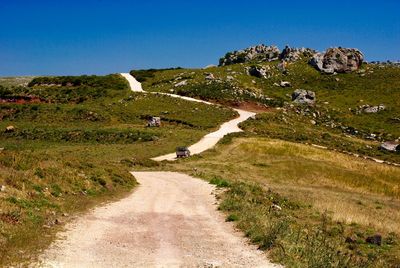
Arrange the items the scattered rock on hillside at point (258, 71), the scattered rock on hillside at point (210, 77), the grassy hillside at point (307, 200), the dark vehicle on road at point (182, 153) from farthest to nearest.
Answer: the scattered rock on hillside at point (258, 71) → the scattered rock on hillside at point (210, 77) → the dark vehicle on road at point (182, 153) → the grassy hillside at point (307, 200)

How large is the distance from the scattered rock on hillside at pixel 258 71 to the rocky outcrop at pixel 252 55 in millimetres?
26101

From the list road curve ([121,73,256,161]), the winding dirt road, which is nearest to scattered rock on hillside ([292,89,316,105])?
road curve ([121,73,256,161])

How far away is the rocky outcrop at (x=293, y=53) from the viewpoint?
146837mm

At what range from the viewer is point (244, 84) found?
121 m

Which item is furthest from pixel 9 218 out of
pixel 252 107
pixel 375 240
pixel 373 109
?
pixel 373 109

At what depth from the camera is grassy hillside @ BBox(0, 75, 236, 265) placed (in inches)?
763

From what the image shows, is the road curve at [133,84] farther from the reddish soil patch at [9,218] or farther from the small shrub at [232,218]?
the reddish soil patch at [9,218]

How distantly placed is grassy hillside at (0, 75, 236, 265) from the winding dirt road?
1167 mm

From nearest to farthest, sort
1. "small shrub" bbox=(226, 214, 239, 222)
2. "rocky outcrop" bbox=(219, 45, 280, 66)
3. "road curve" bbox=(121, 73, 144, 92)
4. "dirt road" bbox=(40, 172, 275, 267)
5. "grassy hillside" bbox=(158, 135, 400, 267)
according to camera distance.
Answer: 1. "dirt road" bbox=(40, 172, 275, 267)
2. "grassy hillside" bbox=(158, 135, 400, 267)
3. "small shrub" bbox=(226, 214, 239, 222)
4. "road curve" bbox=(121, 73, 144, 92)
5. "rocky outcrop" bbox=(219, 45, 280, 66)

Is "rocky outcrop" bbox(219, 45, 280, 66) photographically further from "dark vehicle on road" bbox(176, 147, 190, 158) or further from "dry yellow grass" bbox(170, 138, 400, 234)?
"dark vehicle on road" bbox(176, 147, 190, 158)

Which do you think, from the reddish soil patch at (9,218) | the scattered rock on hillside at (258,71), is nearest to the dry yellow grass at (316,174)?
the reddish soil patch at (9,218)

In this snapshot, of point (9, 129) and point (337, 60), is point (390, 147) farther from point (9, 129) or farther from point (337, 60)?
point (337, 60)

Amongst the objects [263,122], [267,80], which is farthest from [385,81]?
[263,122]

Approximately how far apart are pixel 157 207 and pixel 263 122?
64.3 m
